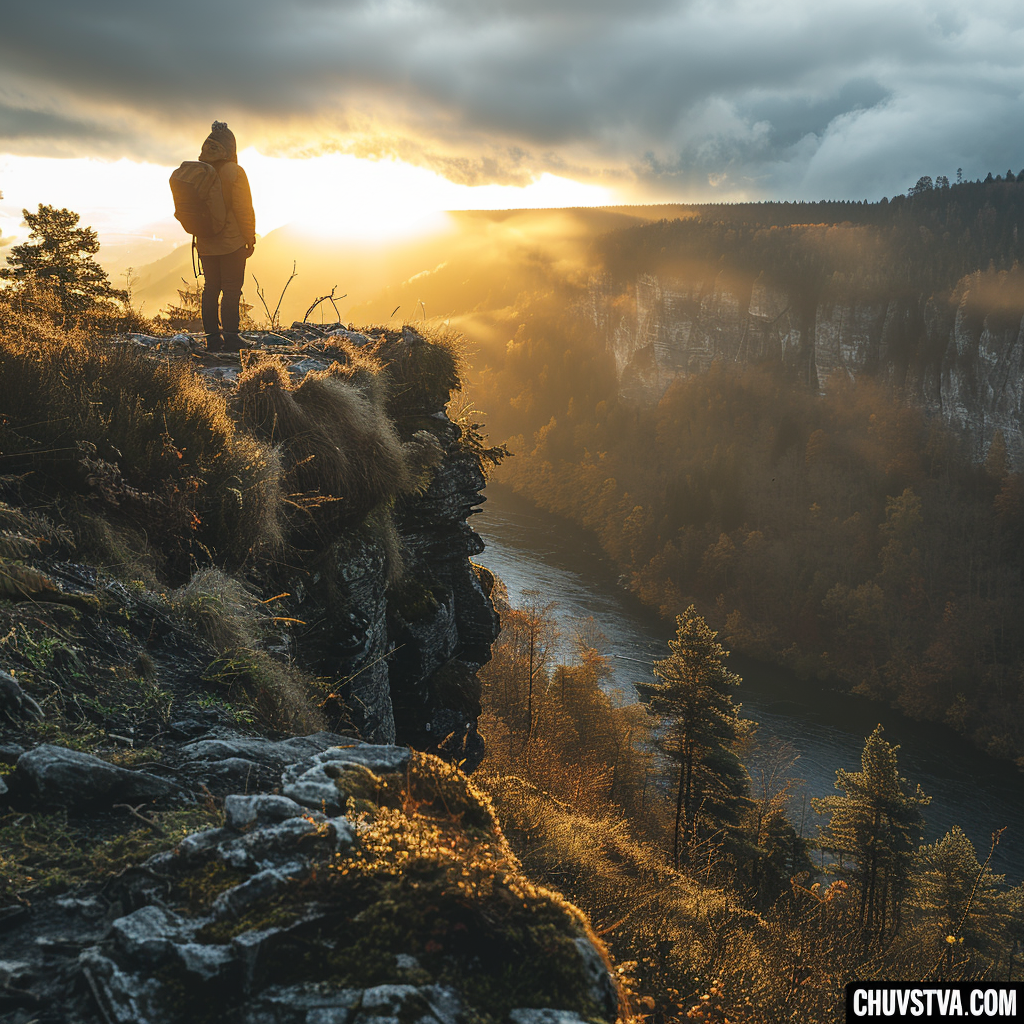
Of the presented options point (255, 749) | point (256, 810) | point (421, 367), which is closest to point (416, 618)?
point (421, 367)

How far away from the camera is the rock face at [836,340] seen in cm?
8925

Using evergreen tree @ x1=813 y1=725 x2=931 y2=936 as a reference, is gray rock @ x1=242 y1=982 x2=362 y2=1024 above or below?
above

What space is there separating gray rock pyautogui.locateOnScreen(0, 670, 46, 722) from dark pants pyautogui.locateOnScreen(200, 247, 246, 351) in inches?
288

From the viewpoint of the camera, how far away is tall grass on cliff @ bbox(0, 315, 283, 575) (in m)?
4.62

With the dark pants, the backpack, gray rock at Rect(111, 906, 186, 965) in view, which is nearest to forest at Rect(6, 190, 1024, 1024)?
gray rock at Rect(111, 906, 186, 965)

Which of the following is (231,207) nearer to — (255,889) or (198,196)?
(198,196)

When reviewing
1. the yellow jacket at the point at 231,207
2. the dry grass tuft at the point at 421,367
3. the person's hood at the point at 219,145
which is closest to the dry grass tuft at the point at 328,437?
the dry grass tuft at the point at 421,367

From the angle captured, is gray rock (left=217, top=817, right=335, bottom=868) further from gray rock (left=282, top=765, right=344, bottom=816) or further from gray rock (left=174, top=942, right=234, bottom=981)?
gray rock (left=174, top=942, right=234, bottom=981)

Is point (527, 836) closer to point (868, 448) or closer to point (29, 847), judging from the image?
point (29, 847)

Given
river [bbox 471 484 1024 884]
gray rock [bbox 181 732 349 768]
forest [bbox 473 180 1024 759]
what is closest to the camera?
gray rock [bbox 181 732 349 768]

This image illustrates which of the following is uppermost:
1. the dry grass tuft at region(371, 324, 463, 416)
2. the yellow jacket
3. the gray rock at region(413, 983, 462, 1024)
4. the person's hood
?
the person's hood

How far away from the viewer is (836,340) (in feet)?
348

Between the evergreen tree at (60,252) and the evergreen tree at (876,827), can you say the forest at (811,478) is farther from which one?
the evergreen tree at (60,252)

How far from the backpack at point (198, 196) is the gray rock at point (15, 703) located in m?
7.15
